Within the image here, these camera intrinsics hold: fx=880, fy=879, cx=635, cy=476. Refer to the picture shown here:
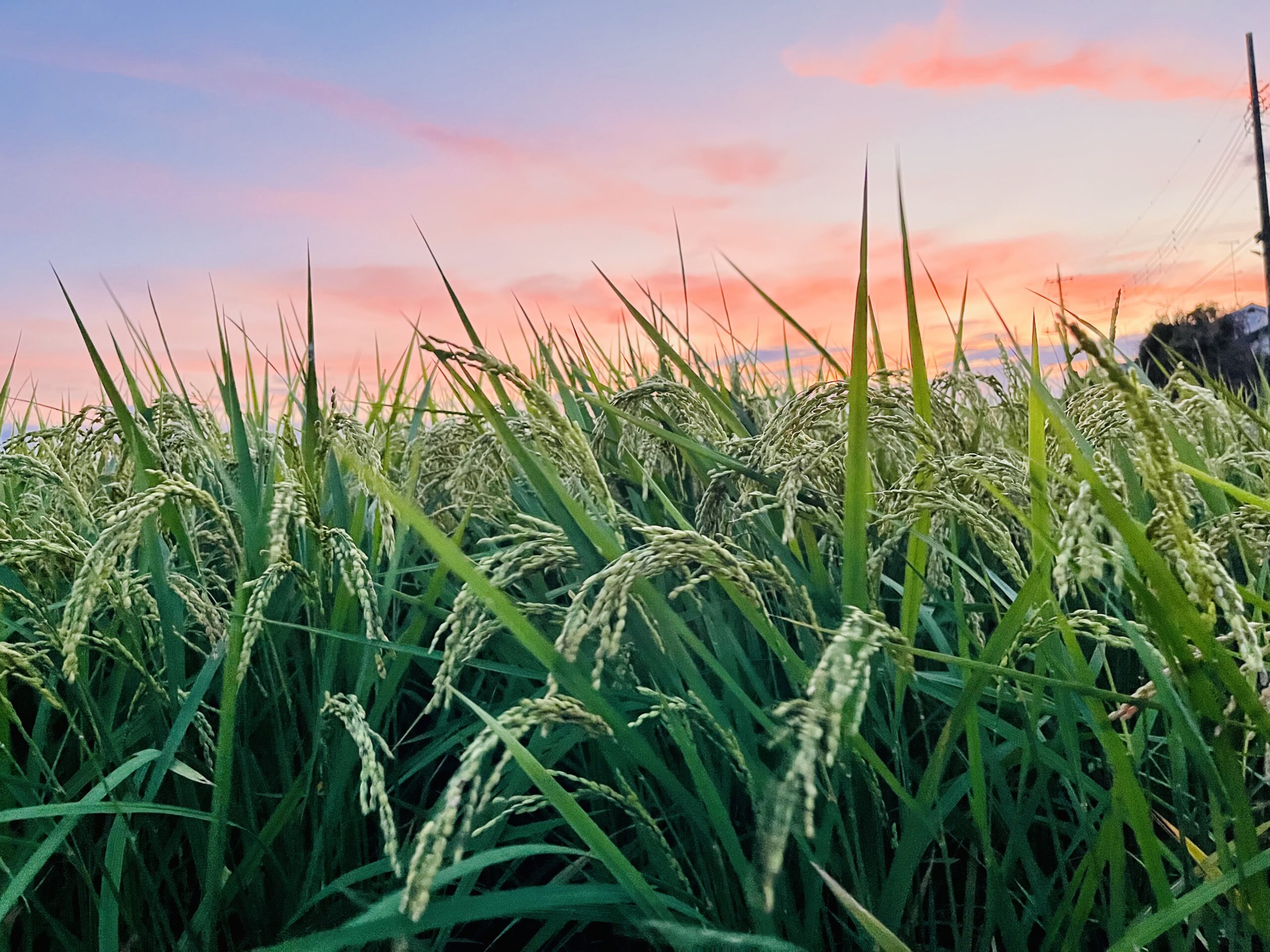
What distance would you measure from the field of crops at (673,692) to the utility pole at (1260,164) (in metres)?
30.2

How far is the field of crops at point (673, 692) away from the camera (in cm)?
91

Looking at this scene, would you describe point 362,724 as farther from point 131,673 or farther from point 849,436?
point 131,673

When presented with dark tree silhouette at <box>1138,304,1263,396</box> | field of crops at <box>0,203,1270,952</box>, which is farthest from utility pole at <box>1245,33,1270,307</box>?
field of crops at <box>0,203,1270,952</box>

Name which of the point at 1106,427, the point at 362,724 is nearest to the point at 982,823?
the point at 1106,427

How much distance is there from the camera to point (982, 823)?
1.08 metres

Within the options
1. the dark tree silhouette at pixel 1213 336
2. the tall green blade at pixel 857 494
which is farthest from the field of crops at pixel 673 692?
the dark tree silhouette at pixel 1213 336

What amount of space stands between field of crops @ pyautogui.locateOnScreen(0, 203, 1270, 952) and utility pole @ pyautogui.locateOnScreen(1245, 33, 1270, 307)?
99.1 ft

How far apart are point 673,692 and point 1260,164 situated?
34627 mm

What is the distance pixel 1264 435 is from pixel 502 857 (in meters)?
1.80

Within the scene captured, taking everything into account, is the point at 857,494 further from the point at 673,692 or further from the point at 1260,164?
the point at 1260,164

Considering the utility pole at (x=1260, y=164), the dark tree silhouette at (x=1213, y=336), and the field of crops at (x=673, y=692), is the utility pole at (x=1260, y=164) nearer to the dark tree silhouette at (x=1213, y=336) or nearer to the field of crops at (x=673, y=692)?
the dark tree silhouette at (x=1213, y=336)

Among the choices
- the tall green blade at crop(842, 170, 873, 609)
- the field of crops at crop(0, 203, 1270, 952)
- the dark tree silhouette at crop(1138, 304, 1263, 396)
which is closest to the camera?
the field of crops at crop(0, 203, 1270, 952)

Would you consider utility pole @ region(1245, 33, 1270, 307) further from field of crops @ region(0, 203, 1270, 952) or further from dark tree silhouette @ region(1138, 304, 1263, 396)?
field of crops @ region(0, 203, 1270, 952)

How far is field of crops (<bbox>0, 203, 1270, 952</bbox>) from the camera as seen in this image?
2.98 feet
